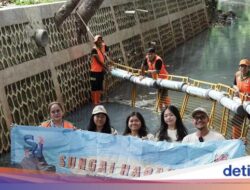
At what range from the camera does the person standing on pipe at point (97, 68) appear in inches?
595

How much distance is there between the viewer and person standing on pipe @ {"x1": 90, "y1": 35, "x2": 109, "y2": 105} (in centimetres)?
1512

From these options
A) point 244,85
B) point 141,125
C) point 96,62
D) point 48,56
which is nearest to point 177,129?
point 141,125

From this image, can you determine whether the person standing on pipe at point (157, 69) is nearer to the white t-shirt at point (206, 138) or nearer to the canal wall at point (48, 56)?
the canal wall at point (48, 56)

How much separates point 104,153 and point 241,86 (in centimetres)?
367

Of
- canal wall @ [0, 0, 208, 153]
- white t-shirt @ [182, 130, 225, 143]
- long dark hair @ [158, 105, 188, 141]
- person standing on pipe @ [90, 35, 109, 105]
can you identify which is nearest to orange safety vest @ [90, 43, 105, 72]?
person standing on pipe @ [90, 35, 109, 105]

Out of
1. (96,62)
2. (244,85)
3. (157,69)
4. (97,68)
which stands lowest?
(97,68)

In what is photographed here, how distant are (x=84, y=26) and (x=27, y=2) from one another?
172 centimetres

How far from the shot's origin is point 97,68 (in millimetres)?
15328

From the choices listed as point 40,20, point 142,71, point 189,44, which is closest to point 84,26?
point 40,20

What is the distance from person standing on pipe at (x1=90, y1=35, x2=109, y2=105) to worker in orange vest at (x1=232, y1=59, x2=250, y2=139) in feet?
18.5

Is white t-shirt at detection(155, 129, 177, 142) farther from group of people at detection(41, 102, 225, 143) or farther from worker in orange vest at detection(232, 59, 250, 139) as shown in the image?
worker in orange vest at detection(232, 59, 250, 139)

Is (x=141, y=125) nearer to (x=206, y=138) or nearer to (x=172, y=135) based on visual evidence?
(x=172, y=135)

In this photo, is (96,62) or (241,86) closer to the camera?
(241,86)

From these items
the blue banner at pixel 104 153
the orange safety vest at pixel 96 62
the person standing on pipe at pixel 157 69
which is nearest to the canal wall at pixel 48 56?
the orange safety vest at pixel 96 62
